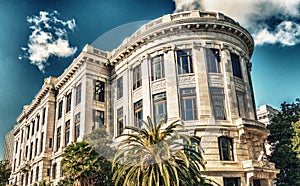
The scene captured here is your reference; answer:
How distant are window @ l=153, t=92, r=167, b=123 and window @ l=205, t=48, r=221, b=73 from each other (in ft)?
17.6

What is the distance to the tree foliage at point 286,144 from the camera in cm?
3012

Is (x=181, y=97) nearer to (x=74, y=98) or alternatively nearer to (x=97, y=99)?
(x=97, y=99)

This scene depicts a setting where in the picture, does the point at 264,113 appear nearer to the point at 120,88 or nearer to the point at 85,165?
the point at 120,88

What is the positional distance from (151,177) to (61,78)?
97.9ft

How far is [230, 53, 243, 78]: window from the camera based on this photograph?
1208 inches

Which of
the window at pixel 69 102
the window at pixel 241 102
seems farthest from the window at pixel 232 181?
the window at pixel 69 102

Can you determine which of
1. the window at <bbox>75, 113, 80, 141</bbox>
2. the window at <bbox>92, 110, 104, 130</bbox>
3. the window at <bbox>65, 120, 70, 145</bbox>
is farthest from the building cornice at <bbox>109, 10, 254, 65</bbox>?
the window at <bbox>65, 120, 70, 145</bbox>

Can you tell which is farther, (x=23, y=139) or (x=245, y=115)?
(x=23, y=139)

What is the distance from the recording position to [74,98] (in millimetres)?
38125

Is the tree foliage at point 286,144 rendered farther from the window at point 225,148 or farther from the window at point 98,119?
the window at point 98,119

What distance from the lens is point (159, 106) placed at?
96.2ft

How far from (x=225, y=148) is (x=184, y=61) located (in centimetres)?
937

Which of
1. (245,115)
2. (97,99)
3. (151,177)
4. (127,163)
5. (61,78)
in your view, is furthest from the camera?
(61,78)


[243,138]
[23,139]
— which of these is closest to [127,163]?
[243,138]
